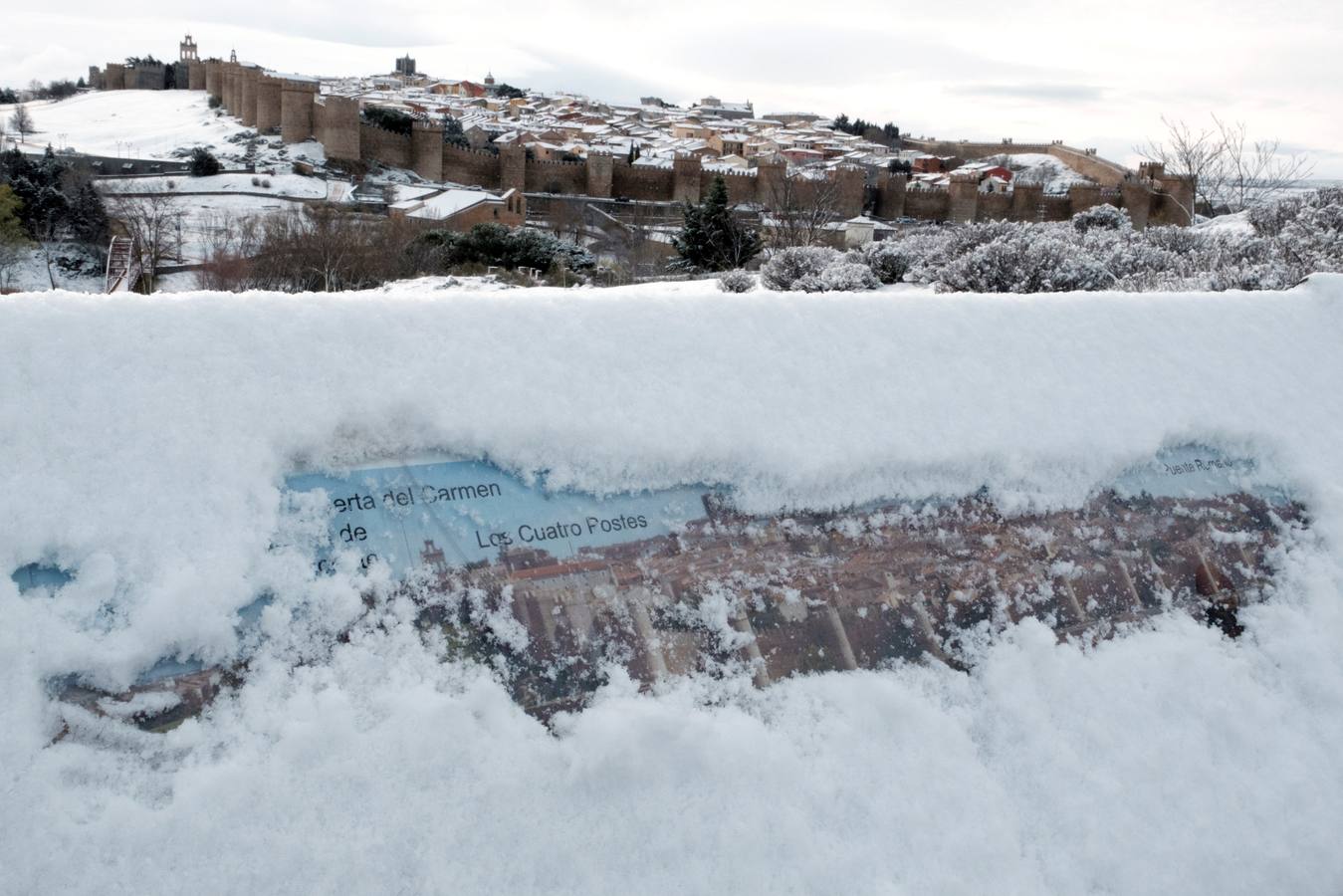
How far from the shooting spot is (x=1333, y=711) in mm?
1768

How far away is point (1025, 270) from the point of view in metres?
7.25

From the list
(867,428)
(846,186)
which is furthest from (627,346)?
(846,186)

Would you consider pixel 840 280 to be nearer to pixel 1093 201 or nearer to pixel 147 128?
pixel 1093 201

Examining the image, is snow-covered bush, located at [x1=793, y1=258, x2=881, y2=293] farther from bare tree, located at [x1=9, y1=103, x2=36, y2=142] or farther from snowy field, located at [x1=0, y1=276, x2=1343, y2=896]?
bare tree, located at [x1=9, y1=103, x2=36, y2=142]

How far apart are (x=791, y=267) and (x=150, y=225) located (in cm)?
1541

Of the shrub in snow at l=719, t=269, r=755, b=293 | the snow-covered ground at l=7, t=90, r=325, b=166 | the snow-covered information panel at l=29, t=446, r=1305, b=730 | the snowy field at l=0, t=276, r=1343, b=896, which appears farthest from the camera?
the snow-covered ground at l=7, t=90, r=325, b=166

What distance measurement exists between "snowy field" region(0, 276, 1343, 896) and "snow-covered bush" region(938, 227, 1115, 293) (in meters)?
5.46

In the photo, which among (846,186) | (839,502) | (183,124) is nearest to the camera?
(839,502)

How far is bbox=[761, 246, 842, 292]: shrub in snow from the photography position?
8320 mm

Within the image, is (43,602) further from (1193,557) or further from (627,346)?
(1193,557)

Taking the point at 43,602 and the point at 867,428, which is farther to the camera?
the point at 867,428

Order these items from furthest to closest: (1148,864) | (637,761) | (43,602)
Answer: (1148,864) → (637,761) → (43,602)

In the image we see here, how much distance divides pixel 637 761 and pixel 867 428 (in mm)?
802

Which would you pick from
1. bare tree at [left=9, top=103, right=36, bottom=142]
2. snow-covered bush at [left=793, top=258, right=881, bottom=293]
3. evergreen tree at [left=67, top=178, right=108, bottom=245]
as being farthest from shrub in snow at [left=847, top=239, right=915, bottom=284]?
bare tree at [left=9, top=103, right=36, bottom=142]
